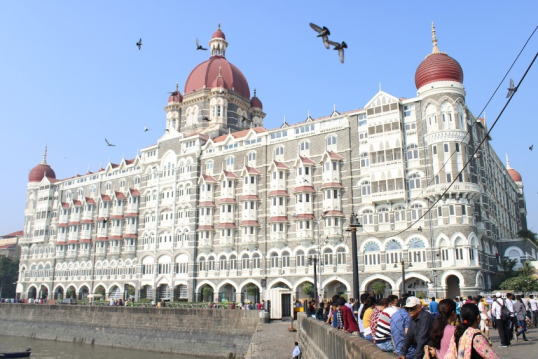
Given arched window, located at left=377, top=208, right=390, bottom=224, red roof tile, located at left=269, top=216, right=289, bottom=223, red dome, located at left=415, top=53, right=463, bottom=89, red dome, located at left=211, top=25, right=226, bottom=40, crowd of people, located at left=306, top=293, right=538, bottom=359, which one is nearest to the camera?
crowd of people, located at left=306, top=293, right=538, bottom=359

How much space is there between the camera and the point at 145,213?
58.5 metres

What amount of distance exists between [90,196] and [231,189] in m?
26.7

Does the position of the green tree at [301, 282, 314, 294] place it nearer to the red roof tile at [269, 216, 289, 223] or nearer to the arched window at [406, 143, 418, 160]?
the red roof tile at [269, 216, 289, 223]

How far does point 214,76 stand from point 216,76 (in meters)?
0.28

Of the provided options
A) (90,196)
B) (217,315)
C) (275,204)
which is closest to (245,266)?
(275,204)

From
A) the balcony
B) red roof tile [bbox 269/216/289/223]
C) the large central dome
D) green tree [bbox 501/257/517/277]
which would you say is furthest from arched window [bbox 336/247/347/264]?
the large central dome

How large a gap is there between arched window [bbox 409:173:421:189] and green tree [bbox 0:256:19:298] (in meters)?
70.8

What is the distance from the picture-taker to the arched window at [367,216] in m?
42.8

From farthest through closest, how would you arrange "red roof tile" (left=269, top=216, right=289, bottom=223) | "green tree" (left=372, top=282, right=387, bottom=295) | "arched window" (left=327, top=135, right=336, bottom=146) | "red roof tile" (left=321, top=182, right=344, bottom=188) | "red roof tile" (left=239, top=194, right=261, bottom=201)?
"red roof tile" (left=239, top=194, right=261, bottom=201), "red roof tile" (left=269, top=216, right=289, bottom=223), "arched window" (left=327, top=135, right=336, bottom=146), "red roof tile" (left=321, top=182, right=344, bottom=188), "green tree" (left=372, top=282, right=387, bottom=295)

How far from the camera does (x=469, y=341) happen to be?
18.1 ft

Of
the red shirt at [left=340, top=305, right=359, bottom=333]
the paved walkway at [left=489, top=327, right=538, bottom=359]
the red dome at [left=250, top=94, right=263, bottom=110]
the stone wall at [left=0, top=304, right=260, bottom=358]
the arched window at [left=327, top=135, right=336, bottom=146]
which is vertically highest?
the red dome at [left=250, top=94, right=263, bottom=110]

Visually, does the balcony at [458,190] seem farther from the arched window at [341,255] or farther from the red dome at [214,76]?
the red dome at [214,76]

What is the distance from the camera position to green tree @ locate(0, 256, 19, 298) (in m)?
82.9

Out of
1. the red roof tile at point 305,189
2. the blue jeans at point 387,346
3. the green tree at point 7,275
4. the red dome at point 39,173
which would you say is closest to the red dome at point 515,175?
the red roof tile at point 305,189
